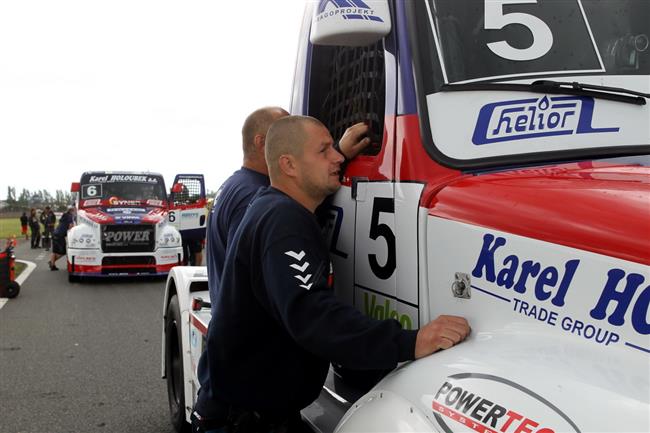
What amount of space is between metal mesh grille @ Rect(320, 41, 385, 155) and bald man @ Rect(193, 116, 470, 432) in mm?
248

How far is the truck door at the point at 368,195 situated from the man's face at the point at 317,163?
A: 0.51ft

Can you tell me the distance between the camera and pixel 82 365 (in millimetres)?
6277

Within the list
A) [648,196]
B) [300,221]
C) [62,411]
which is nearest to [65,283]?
[62,411]

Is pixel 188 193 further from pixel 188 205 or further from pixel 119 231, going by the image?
pixel 119 231

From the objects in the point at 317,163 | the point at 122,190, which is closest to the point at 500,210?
the point at 317,163

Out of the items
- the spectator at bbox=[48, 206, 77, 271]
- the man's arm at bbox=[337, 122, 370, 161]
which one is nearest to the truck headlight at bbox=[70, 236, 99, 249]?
the spectator at bbox=[48, 206, 77, 271]

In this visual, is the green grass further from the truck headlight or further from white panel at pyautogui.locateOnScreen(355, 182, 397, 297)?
white panel at pyautogui.locateOnScreen(355, 182, 397, 297)

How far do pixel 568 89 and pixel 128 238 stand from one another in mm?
12478

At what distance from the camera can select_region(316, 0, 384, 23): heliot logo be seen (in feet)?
7.02

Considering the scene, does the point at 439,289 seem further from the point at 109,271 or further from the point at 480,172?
the point at 109,271

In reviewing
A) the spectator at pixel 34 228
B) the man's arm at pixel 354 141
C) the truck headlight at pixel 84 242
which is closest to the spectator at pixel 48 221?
the spectator at pixel 34 228

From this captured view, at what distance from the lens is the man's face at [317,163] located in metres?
2.24

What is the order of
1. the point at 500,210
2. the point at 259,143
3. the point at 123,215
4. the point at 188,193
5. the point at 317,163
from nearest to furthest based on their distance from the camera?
the point at 500,210, the point at 317,163, the point at 259,143, the point at 123,215, the point at 188,193

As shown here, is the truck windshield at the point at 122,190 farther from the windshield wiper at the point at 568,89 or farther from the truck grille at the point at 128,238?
the windshield wiper at the point at 568,89
